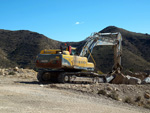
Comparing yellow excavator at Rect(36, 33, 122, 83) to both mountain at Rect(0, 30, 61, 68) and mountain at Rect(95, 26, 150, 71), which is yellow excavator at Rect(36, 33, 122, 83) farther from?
mountain at Rect(0, 30, 61, 68)

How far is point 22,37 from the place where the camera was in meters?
66.4

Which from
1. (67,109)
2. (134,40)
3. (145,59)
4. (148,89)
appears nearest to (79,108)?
(67,109)

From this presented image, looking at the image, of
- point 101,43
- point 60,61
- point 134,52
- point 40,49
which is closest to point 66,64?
point 60,61

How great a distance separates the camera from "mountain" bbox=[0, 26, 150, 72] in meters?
50.8

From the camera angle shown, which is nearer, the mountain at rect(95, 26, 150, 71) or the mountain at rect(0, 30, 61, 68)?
the mountain at rect(0, 30, 61, 68)

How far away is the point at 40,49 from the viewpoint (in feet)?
188

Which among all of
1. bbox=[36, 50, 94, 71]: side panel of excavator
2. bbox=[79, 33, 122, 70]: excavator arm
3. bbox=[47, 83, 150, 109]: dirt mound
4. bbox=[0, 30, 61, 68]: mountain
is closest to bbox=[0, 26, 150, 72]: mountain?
bbox=[0, 30, 61, 68]: mountain

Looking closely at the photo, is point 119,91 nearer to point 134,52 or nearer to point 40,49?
point 40,49

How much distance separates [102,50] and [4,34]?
30.5 m

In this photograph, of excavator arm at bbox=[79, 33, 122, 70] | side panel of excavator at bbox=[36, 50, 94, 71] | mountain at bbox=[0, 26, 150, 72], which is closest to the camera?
side panel of excavator at bbox=[36, 50, 94, 71]

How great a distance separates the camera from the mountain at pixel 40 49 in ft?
167

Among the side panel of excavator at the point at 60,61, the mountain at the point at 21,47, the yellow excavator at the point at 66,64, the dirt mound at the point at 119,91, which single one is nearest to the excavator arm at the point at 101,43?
the yellow excavator at the point at 66,64

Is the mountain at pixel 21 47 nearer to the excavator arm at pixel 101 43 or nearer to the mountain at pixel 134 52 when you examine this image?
the mountain at pixel 134 52

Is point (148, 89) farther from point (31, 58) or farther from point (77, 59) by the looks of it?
point (31, 58)
